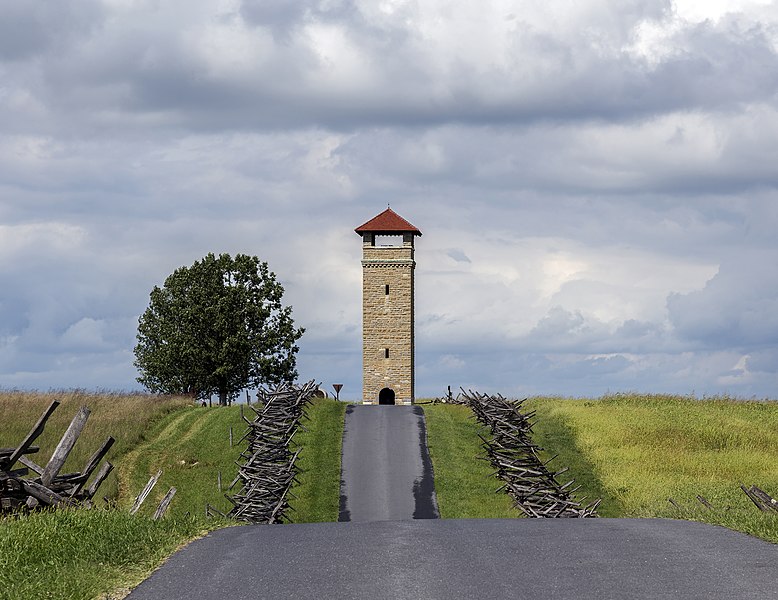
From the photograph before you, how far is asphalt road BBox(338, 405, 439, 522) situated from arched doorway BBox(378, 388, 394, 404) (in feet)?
20.5

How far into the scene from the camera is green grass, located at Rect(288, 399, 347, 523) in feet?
121

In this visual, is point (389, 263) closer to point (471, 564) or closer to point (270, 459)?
point (270, 459)

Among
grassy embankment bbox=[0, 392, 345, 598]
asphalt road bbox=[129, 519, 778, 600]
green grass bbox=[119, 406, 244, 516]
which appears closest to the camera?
asphalt road bbox=[129, 519, 778, 600]

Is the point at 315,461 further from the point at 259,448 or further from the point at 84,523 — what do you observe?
the point at 84,523

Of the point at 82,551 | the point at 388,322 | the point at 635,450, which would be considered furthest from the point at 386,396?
the point at 82,551

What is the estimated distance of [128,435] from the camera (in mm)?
48406

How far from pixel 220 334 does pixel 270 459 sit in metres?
30.2

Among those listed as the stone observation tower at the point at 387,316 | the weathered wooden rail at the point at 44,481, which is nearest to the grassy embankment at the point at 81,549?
the weathered wooden rail at the point at 44,481

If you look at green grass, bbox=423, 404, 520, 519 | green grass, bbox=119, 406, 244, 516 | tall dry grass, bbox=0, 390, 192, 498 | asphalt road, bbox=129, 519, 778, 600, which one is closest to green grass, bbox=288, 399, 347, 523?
green grass, bbox=119, 406, 244, 516

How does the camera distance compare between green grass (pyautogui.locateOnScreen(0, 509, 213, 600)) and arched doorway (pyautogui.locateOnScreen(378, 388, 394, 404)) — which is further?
arched doorway (pyautogui.locateOnScreen(378, 388, 394, 404))

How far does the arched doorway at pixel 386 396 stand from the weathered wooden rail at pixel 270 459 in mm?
9138

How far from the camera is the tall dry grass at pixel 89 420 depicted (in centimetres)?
4381

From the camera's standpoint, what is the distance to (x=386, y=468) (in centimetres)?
4216

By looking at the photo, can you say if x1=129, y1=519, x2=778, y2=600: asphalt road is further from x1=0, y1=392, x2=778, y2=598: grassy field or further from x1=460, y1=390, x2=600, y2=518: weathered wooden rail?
x1=460, y1=390, x2=600, y2=518: weathered wooden rail
